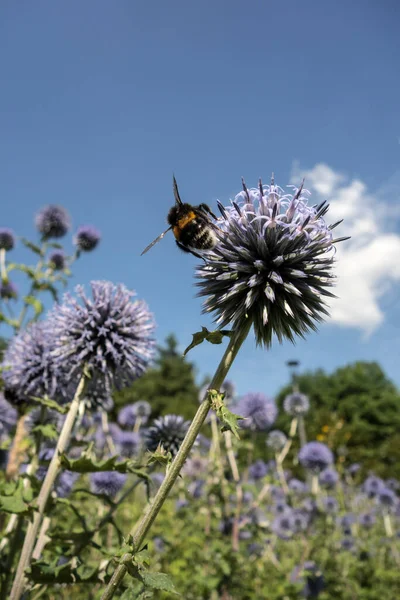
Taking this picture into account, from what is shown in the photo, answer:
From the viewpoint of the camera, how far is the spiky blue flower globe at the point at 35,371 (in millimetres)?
3080

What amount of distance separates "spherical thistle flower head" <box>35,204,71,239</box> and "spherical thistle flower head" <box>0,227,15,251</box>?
2.98 ft

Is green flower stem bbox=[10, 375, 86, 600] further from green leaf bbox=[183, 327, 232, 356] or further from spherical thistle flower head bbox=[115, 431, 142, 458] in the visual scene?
spherical thistle flower head bbox=[115, 431, 142, 458]

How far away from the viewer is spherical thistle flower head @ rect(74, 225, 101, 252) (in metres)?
7.85

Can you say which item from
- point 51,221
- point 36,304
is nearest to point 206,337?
point 36,304

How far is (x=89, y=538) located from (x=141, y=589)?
2.74ft

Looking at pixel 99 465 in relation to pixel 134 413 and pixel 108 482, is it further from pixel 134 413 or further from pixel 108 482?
pixel 134 413

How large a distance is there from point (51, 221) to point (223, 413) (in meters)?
7.37

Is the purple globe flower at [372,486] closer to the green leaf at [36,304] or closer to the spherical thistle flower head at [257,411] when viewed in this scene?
the spherical thistle flower head at [257,411]

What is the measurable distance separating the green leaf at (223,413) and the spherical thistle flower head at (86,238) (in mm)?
6686

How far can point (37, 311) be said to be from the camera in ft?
15.1

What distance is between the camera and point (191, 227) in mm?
2580

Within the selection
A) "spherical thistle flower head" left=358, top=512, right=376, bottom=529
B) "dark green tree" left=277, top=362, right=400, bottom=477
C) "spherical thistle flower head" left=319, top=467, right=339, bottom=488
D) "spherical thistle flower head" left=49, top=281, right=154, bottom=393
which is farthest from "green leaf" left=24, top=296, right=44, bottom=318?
"dark green tree" left=277, top=362, right=400, bottom=477

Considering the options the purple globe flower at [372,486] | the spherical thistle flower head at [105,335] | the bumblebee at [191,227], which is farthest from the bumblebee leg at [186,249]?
the purple globe flower at [372,486]

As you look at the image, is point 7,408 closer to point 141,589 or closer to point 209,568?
point 209,568
